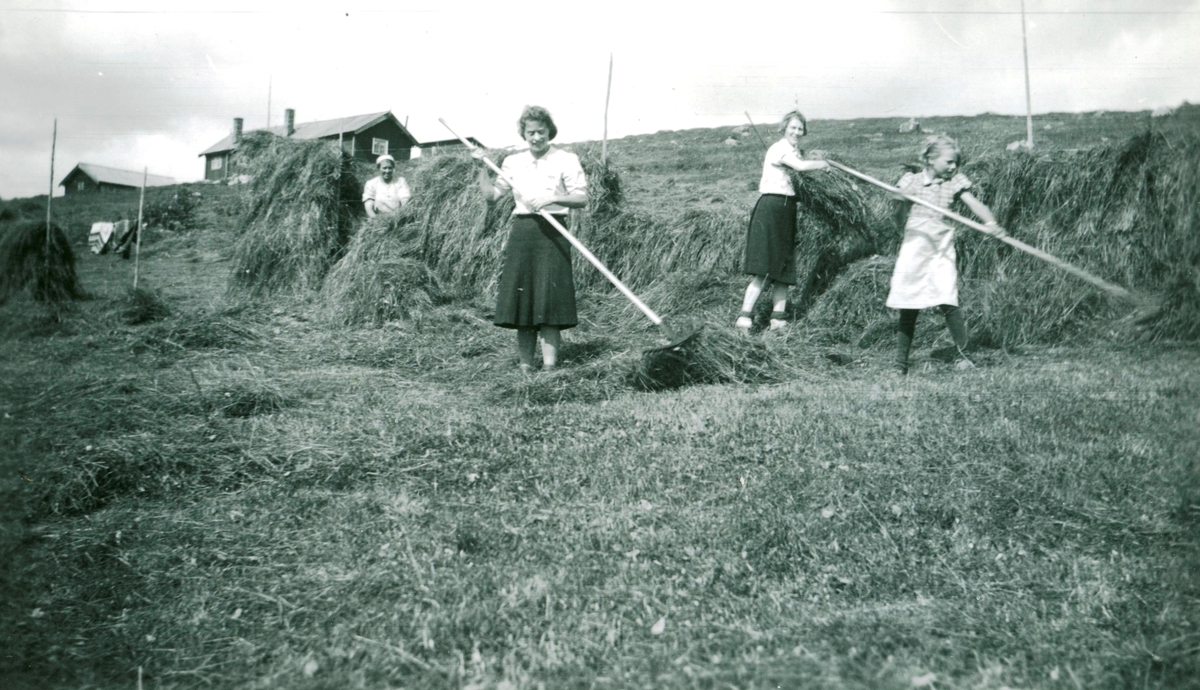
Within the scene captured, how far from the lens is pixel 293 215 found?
888cm

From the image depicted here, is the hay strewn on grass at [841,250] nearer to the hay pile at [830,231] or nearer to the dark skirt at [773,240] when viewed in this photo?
the hay pile at [830,231]

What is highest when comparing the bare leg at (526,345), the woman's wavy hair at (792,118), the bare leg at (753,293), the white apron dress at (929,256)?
the woman's wavy hair at (792,118)

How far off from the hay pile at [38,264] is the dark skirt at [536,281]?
277 centimetres

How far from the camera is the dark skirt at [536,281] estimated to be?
4.92 m

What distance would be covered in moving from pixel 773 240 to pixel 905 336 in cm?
125

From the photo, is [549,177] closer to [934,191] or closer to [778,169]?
[778,169]

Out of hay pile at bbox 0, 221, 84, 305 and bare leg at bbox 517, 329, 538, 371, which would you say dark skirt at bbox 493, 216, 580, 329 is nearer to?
bare leg at bbox 517, 329, 538, 371

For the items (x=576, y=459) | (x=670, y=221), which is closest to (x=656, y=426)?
(x=576, y=459)

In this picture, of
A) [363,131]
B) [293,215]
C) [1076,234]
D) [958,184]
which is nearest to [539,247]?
[958,184]

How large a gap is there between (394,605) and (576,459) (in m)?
1.18

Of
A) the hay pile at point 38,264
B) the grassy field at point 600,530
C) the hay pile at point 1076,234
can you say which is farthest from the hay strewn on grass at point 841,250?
the hay pile at point 38,264

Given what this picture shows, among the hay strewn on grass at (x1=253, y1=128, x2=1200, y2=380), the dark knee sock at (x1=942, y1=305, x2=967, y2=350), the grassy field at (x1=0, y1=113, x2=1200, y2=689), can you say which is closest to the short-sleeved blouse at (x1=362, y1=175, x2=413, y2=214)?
the hay strewn on grass at (x1=253, y1=128, x2=1200, y2=380)

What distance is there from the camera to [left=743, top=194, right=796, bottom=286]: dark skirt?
19.3ft

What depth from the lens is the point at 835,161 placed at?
719 cm
